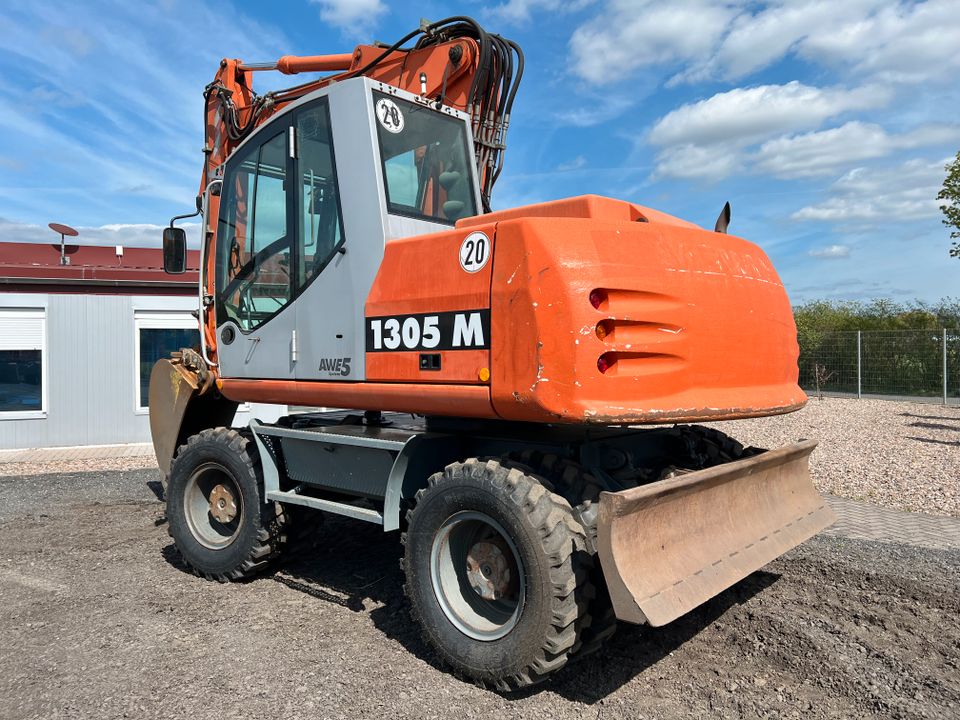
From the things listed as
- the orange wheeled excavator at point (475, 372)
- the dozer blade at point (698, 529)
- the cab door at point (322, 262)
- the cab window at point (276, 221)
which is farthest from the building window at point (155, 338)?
the dozer blade at point (698, 529)

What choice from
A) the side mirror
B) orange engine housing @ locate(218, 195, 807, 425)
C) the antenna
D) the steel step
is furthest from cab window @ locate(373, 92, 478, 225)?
the antenna

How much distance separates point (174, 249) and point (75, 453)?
294 inches

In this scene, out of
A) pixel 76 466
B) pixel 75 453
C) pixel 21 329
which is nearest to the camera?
pixel 76 466

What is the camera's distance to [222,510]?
17.4 feet

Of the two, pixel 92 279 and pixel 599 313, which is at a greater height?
pixel 92 279

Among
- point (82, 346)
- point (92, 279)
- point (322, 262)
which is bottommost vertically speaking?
point (82, 346)

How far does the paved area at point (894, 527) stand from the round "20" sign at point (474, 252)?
174 inches

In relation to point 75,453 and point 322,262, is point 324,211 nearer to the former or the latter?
point 322,262

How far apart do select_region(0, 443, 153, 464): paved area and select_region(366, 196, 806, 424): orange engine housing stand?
8.98 m

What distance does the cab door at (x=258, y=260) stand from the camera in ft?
15.7

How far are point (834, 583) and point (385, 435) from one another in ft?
10.2

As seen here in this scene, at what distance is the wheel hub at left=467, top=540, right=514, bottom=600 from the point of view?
11.8 ft

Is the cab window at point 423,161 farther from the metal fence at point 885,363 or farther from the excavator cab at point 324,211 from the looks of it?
the metal fence at point 885,363

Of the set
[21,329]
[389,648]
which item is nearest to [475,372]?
[389,648]
